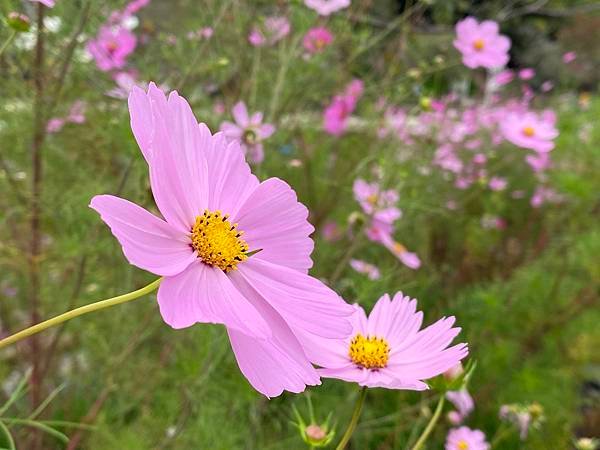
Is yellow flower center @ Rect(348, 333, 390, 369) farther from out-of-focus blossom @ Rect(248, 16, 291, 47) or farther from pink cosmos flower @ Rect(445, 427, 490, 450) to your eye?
out-of-focus blossom @ Rect(248, 16, 291, 47)

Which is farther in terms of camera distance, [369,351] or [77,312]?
[369,351]

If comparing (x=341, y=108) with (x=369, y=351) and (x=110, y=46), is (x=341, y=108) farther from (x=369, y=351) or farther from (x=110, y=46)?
(x=369, y=351)

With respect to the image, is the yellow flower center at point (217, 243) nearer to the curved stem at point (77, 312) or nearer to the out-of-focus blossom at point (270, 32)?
the curved stem at point (77, 312)

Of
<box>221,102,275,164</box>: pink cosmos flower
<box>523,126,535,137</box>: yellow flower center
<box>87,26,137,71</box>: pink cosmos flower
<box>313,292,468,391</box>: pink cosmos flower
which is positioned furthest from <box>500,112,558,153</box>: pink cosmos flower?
<box>313,292,468,391</box>: pink cosmos flower

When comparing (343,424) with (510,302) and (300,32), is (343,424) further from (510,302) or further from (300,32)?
(300,32)

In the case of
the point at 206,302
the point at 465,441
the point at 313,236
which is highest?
the point at 206,302

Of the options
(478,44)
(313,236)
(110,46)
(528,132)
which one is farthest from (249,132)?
(528,132)

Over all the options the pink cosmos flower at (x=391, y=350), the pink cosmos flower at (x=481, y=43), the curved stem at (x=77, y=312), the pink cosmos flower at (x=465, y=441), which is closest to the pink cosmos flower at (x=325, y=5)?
the pink cosmos flower at (x=481, y=43)
